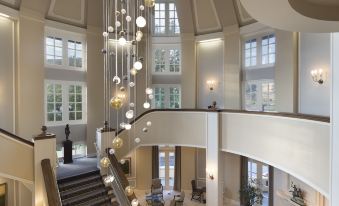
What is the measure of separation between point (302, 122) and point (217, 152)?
3.83 meters

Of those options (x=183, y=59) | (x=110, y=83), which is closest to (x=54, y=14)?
(x=110, y=83)

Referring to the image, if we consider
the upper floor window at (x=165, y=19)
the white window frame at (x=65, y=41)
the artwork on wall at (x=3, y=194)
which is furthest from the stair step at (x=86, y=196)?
the upper floor window at (x=165, y=19)

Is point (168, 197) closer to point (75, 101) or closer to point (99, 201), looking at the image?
point (99, 201)

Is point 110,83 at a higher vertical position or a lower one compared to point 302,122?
higher

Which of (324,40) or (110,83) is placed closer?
(324,40)

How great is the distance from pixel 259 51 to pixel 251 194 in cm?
517

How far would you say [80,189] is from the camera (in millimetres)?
6855

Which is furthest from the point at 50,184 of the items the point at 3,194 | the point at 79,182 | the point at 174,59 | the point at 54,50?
the point at 174,59

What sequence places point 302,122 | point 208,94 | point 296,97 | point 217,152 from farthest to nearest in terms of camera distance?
point 208,94 → point 217,152 → point 296,97 → point 302,122

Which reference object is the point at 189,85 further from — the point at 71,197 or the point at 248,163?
the point at 71,197

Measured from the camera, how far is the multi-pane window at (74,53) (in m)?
10.0

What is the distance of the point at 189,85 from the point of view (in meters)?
11.4

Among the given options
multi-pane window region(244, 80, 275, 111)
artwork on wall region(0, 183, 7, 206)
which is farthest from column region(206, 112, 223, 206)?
artwork on wall region(0, 183, 7, 206)

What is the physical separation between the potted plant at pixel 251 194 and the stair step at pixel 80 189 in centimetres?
533
